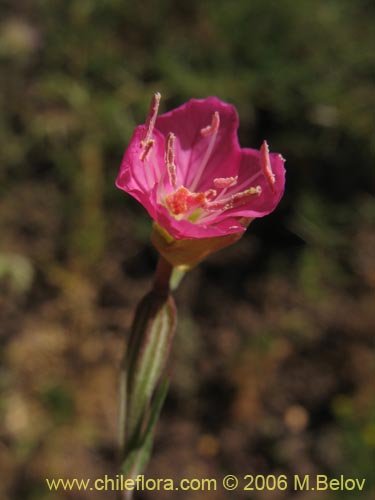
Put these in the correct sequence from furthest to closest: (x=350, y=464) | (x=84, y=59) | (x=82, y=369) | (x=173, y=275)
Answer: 1. (x=84, y=59)
2. (x=82, y=369)
3. (x=350, y=464)
4. (x=173, y=275)

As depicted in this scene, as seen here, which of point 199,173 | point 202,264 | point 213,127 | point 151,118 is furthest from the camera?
point 202,264

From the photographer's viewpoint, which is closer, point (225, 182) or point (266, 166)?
point (266, 166)

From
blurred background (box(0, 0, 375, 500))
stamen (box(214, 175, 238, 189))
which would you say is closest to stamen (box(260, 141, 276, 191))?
stamen (box(214, 175, 238, 189))

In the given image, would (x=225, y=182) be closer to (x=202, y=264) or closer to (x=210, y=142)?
(x=210, y=142)

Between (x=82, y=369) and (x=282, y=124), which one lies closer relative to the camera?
(x=82, y=369)

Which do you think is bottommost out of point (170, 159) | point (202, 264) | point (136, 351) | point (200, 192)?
point (202, 264)

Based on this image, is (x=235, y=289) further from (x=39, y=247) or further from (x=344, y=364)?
(x=39, y=247)

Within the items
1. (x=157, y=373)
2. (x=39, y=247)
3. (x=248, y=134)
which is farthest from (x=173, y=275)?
(x=248, y=134)

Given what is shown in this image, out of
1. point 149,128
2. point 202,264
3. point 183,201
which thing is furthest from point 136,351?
point 202,264
